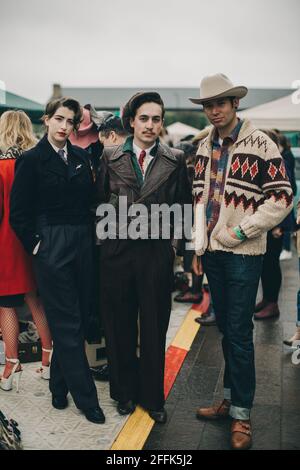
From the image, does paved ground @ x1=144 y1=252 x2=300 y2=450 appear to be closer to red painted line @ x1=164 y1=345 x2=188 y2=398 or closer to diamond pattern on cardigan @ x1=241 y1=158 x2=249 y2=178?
red painted line @ x1=164 y1=345 x2=188 y2=398

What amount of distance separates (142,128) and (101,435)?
1957mm

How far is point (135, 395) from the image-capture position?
159 inches

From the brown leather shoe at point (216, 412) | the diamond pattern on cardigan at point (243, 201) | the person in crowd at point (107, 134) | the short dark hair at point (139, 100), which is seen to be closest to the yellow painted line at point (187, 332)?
the person in crowd at point (107, 134)

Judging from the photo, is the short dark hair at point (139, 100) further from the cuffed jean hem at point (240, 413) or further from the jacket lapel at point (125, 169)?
the cuffed jean hem at point (240, 413)

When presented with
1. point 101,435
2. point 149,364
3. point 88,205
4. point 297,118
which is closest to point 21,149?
point 88,205

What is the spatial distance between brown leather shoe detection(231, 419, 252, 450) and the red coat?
1.82 m

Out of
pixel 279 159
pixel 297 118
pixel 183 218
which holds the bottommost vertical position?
pixel 183 218

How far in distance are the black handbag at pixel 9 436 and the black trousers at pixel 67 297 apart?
0.49 m

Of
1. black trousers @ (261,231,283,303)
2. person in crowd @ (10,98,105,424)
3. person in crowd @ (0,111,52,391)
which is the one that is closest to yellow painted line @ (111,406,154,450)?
person in crowd @ (10,98,105,424)

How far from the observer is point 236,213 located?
11.4 feet

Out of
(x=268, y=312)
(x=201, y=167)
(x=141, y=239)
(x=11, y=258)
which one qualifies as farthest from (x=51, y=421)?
(x=268, y=312)

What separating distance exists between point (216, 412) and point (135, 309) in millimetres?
882

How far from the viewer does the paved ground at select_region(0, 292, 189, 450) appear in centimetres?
352
